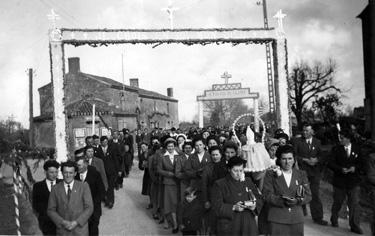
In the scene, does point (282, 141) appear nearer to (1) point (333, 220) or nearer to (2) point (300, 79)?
(1) point (333, 220)

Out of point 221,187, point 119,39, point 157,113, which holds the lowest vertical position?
point 221,187

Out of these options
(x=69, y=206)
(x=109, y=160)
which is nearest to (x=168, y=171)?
(x=109, y=160)

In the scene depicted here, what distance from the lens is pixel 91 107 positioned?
104 feet

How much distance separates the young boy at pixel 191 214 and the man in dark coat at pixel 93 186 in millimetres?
1401

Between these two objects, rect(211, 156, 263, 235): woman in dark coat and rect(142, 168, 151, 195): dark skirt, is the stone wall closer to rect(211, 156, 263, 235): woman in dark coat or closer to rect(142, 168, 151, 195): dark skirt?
rect(142, 168, 151, 195): dark skirt

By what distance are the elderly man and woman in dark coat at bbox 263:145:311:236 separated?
2.38 meters

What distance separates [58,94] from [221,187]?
8.38 m

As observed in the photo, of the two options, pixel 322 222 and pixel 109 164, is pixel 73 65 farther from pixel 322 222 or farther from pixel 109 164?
pixel 322 222

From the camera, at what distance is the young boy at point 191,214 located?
20.7 feet

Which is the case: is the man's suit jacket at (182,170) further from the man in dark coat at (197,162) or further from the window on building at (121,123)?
the window on building at (121,123)

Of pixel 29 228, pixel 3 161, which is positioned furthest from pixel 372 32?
pixel 29 228

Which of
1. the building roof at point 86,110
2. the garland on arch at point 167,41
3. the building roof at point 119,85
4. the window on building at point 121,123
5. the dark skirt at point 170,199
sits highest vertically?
the building roof at point 119,85

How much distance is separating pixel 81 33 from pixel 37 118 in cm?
2772

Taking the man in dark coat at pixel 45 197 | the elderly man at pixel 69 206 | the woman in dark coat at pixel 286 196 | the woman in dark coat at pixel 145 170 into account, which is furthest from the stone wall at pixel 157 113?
the woman in dark coat at pixel 286 196
